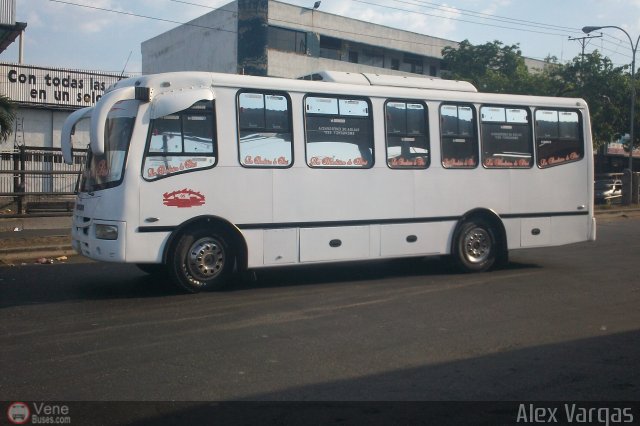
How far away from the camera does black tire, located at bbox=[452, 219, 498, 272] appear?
464 inches

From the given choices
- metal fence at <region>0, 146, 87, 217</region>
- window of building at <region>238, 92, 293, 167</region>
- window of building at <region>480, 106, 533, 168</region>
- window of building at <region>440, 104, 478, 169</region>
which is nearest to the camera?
window of building at <region>238, 92, 293, 167</region>

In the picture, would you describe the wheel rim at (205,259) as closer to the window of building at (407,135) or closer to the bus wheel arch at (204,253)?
the bus wheel arch at (204,253)

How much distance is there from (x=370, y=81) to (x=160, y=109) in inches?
137

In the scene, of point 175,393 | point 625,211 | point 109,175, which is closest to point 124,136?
point 109,175

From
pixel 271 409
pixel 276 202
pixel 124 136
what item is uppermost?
pixel 124 136

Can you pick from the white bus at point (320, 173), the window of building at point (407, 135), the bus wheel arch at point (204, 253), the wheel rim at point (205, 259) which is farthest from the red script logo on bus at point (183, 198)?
the window of building at point (407, 135)

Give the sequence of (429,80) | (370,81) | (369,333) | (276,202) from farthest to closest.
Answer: (429,80) < (370,81) < (276,202) < (369,333)

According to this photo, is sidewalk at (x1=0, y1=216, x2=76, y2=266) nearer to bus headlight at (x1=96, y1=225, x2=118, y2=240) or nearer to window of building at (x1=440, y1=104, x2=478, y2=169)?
bus headlight at (x1=96, y1=225, x2=118, y2=240)

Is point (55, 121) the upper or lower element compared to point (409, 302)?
upper

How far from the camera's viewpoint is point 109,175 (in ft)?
31.0

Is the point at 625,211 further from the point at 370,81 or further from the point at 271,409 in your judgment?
the point at 271,409

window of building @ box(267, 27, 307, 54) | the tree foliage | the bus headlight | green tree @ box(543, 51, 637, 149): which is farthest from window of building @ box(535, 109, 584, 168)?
window of building @ box(267, 27, 307, 54)

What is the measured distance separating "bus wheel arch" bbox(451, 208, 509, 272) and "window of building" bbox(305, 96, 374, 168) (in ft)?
6.79

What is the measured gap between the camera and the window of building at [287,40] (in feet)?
141
